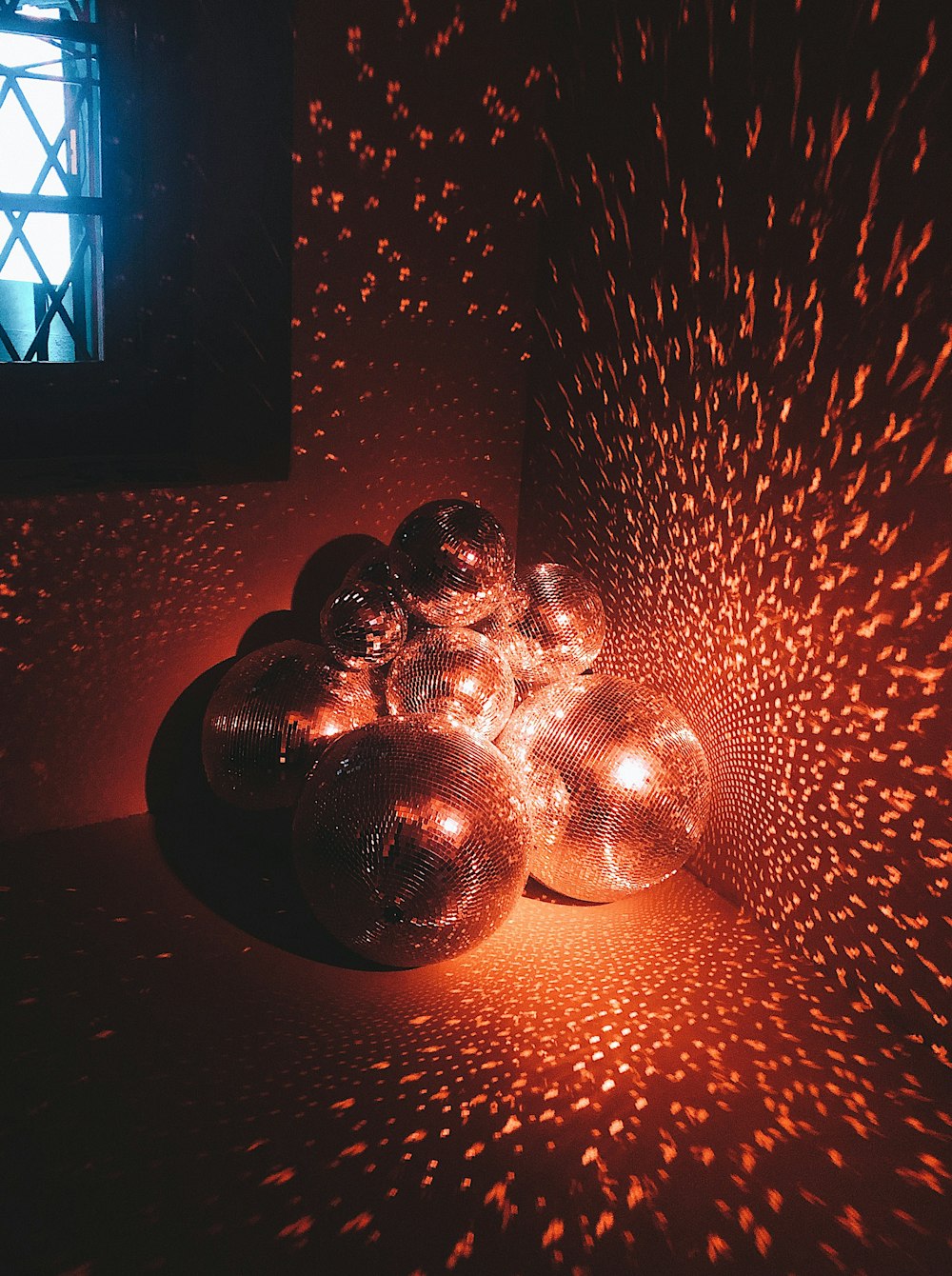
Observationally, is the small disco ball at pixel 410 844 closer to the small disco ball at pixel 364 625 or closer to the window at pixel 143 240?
the small disco ball at pixel 364 625

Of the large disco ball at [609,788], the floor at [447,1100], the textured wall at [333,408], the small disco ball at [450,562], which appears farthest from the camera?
the textured wall at [333,408]

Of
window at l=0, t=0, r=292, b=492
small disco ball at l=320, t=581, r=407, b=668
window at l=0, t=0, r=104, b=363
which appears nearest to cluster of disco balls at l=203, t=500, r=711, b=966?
small disco ball at l=320, t=581, r=407, b=668

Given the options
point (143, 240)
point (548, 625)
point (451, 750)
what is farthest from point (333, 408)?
point (451, 750)

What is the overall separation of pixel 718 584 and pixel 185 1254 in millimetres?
1216

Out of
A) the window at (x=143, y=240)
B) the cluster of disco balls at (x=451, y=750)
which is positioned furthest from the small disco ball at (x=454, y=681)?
the window at (x=143, y=240)

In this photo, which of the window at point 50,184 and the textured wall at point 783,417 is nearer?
the textured wall at point 783,417

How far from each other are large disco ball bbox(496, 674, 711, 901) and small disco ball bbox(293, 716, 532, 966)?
0.41 ft

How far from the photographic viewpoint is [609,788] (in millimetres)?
1592

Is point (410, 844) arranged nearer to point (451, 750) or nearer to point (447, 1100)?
point (451, 750)

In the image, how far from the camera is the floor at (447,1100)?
3.65 ft

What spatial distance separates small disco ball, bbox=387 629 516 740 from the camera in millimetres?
1693

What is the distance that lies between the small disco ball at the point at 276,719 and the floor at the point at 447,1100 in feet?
0.59

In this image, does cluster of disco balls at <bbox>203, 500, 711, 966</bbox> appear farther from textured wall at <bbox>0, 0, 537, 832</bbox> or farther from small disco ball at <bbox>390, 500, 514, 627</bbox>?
textured wall at <bbox>0, 0, 537, 832</bbox>

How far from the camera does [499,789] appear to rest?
149 centimetres
